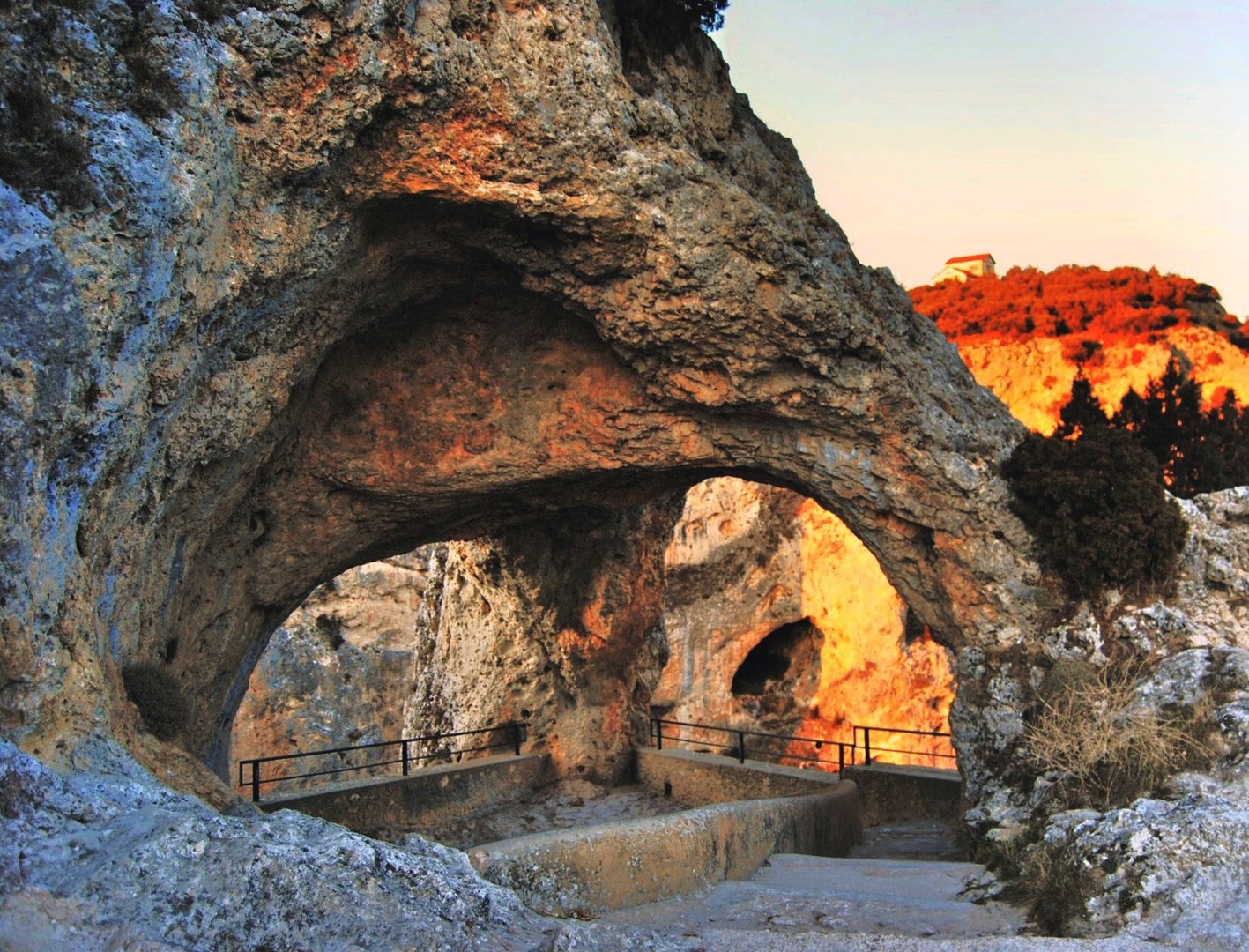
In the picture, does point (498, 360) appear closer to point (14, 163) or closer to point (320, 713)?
point (14, 163)

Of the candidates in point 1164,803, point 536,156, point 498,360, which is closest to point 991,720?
point 1164,803

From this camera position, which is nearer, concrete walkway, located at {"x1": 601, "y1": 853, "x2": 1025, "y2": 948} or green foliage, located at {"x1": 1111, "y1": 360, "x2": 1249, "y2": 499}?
concrete walkway, located at {"x1": 601, "y1": 853, "x2": 1025, "y2": 948}

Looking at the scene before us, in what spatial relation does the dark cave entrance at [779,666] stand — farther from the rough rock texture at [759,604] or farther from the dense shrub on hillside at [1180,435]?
the dense shrub on hillside at [1180,435]

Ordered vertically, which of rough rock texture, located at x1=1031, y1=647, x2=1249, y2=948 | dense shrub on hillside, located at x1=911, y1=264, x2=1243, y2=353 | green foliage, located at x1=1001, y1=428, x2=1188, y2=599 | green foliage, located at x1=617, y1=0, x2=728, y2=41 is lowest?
rough rock texture, located at x1=1031, y1=647, x2=1249, y2=948

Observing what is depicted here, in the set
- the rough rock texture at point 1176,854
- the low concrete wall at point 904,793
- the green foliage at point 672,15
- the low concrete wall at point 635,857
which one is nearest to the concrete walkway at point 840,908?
the low concrete wall at point 635,857

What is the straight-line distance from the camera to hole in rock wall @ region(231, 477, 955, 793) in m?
25.1

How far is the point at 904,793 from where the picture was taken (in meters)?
15.4

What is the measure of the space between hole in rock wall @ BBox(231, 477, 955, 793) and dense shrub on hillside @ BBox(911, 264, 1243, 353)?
941 cm

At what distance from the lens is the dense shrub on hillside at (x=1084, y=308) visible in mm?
32375

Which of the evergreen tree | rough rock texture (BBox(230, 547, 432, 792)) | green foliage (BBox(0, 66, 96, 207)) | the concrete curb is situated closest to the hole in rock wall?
rough rock texture (BBox(230, 547, 432, 792))

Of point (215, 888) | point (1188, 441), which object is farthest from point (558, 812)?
point (215, 888)

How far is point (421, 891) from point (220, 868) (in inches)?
36.2

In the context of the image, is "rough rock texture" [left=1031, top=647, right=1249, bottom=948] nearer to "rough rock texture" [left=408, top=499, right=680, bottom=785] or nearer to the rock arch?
the rock arch

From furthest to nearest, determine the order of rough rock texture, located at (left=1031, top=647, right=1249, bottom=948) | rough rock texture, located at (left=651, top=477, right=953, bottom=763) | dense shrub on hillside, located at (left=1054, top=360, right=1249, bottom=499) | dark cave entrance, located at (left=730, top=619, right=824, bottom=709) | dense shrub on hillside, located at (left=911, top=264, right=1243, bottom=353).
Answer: dense shrub on hillside, located at (left=911, top=264, right=1243, bottom=353)
dark cave entrance, located at (left=730, top=619, right=824, bottom=709)
rough rock texture, located at (left=651, top=477, right=953, bottom=763)
dense shrub on hillside, located at (left=1054, top=360, right=1249, bottom=499)
rough rock texture, located at (left=1031, top=647, right=1249, bottom=948)
